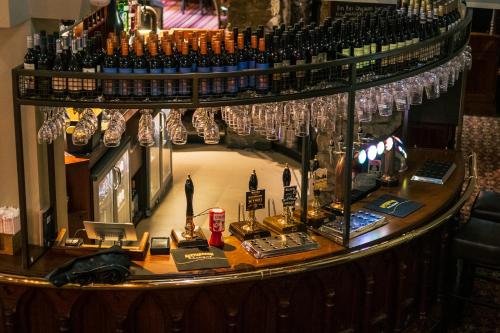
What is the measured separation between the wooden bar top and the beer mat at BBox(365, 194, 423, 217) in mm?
48

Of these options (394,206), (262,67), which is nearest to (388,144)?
(394,206)

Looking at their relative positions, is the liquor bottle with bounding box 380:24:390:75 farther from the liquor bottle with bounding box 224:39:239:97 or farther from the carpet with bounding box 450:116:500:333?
the carpet with bounding box 450:116:500:333

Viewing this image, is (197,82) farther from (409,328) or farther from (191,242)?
(409,328)

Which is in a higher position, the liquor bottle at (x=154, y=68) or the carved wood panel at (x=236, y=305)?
the liquor bottle at (x=154, y=68)

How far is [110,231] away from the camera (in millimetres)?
5043

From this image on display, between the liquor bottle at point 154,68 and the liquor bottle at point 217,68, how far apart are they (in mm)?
326

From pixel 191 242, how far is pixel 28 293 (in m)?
1.06

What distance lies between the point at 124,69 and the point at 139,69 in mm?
88

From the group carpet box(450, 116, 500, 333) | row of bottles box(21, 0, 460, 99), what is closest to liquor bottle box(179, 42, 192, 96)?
row of bottles box(21, 0, 460, 99)

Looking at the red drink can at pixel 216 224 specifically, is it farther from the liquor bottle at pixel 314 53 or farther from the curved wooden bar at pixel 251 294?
the liquor bottle at pixel 314 53

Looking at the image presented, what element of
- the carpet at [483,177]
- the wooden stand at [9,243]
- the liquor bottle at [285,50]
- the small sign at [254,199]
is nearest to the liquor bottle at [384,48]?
the liquor bottle at [285,50]

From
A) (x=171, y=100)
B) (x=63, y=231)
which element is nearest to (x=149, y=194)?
(x=63, y=231)

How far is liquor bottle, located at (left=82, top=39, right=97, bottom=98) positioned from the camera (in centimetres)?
470

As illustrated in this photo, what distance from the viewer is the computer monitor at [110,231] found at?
16.5 ft
